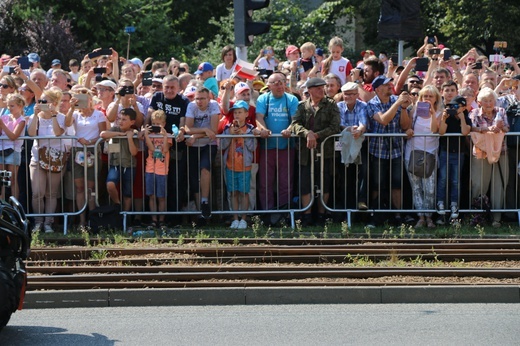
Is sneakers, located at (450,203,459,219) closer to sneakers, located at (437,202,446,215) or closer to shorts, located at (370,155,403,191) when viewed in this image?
sneakers, located at (437,202,446,215)

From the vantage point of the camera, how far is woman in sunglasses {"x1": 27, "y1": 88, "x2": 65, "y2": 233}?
13.2 meters

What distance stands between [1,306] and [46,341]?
28.7 inches

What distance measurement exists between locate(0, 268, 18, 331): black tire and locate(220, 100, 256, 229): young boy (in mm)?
5517

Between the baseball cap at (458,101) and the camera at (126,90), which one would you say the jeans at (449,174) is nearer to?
the baseball cap at (458,101)

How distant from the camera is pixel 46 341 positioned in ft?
27.8

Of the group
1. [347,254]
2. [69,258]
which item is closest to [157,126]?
[69,258]

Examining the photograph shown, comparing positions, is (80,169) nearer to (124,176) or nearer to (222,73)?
(124,176)

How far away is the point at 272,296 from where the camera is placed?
9.98 m

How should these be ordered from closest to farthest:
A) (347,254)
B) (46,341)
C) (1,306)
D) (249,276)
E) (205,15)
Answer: (1,306), (46,341), (249,276), (347,254), (205,15)

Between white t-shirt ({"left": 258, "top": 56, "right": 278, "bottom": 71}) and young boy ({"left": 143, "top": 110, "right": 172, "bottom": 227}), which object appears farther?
white t-shirt ({"left": 258, "top": 56, "right": 278, "bottom": 71})

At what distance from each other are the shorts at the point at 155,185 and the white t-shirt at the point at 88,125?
828 millimetres

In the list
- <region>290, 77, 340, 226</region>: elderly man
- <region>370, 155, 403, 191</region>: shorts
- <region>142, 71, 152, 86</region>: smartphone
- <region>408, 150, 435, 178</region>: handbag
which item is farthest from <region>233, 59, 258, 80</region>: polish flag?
<region>408, 150, 435, 178</region>: handbag

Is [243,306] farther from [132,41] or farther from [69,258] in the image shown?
[132,41]

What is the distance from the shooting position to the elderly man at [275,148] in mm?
13438
